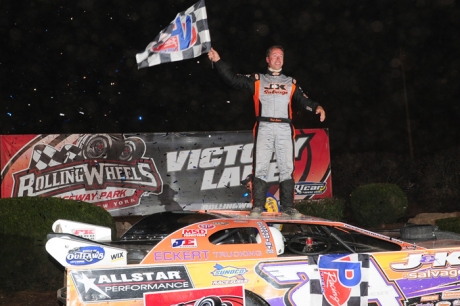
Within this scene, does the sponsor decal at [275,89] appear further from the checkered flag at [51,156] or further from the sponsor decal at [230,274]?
the checkered flag at [51,156]

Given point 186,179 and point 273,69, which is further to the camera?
point 186,179

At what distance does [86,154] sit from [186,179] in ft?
7.72

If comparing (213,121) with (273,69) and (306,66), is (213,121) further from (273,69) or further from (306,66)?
(273,69)

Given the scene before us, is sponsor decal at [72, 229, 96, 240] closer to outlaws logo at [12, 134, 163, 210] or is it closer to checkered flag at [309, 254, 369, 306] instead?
checkered flag at [309, 254, 369, 306]

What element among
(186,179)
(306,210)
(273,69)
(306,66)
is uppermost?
(306,66)

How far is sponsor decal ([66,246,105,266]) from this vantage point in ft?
12.8

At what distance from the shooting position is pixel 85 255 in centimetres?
395

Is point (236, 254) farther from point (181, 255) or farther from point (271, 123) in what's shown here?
point (271, 123)

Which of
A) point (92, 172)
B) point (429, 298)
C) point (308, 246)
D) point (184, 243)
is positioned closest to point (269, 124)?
point (308, 246)

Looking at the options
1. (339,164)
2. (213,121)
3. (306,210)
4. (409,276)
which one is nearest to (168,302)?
(409,276)

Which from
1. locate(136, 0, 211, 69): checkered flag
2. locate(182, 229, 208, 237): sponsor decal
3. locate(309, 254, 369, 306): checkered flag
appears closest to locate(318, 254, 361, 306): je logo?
locate(309, 254, 369, 306): checkered flag

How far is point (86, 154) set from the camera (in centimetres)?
1172

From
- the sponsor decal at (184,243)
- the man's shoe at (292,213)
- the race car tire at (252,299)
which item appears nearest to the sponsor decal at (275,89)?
the man's shoe at (292,213)

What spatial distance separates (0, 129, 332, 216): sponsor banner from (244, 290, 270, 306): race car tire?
7.74 metres
